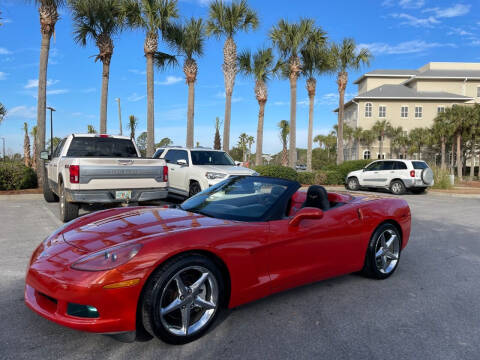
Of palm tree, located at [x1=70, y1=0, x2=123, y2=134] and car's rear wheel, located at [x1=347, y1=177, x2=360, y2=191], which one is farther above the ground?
palm tree, located at [x1=70, y1=0, x2=123, y2=134]

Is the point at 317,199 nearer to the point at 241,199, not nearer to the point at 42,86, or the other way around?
the point at 241,199

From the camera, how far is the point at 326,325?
3168 millimetres

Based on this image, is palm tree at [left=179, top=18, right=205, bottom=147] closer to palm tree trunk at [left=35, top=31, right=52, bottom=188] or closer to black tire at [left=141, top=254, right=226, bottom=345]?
palm tree trunk at [left=35, top=31, right=52, bottom=188]

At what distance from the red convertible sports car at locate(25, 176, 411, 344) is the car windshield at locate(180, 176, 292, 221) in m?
0.01

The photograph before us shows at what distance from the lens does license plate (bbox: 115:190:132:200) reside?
24.4ft

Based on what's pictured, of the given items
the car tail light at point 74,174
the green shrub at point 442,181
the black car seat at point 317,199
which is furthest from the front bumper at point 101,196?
the green shrub at point 442,181

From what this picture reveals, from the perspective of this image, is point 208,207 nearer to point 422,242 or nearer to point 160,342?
point 160,342

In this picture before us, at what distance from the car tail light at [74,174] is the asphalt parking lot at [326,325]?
221 centimetres

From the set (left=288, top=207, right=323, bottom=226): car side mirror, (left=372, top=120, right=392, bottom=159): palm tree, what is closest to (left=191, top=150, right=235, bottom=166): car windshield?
(left=288, top=207, right=323, bottom=226): car side mirror

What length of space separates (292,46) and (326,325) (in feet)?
72.5

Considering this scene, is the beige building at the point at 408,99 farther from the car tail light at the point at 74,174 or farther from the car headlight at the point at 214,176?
the car tail light at the point at 74,174

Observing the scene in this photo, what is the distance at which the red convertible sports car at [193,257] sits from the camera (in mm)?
2492

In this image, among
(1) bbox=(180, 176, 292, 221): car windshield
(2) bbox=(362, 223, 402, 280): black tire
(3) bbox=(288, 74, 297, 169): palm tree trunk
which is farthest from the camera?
(3) bbox=(288, 74, 297, 169): palm tree trunk

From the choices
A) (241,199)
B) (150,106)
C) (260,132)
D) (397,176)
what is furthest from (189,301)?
(260,132)
